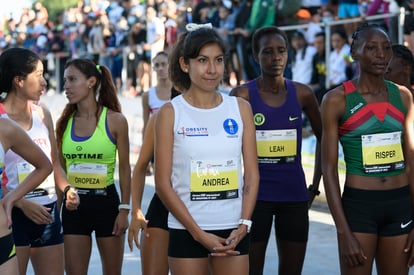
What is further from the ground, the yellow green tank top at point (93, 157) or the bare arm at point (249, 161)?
the bare arm at point (249, 161)

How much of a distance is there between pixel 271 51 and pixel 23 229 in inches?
74.8

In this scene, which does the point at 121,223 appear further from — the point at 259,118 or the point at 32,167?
the point at 259,118

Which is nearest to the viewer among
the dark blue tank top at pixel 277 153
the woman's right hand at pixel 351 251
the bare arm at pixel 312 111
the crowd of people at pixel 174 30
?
the woman's right hand at pixel 351 251

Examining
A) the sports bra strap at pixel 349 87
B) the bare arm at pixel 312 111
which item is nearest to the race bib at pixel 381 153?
the sports bra strap at pixel 349 87

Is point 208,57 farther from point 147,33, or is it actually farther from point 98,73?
point 147,33

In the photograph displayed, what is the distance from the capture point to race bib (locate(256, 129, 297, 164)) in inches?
215

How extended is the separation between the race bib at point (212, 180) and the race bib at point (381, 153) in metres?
0.87

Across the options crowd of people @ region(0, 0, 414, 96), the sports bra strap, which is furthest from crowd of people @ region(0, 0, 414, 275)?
crowd of people @ region(0, 0, 414, 96)

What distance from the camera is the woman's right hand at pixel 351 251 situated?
4.61 metres

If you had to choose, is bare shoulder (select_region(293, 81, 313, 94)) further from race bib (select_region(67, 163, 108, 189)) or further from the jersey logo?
race bib (select_region(67, 163, 108, 189))

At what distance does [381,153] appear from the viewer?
4723 millimetres

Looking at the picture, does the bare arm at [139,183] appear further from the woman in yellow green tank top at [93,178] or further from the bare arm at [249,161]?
the bare arm at [249,161]

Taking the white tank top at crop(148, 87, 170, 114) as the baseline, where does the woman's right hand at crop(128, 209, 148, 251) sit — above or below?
below

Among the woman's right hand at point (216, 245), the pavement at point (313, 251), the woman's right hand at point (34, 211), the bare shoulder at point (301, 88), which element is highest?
the bare shoulder at point (301, 88)
